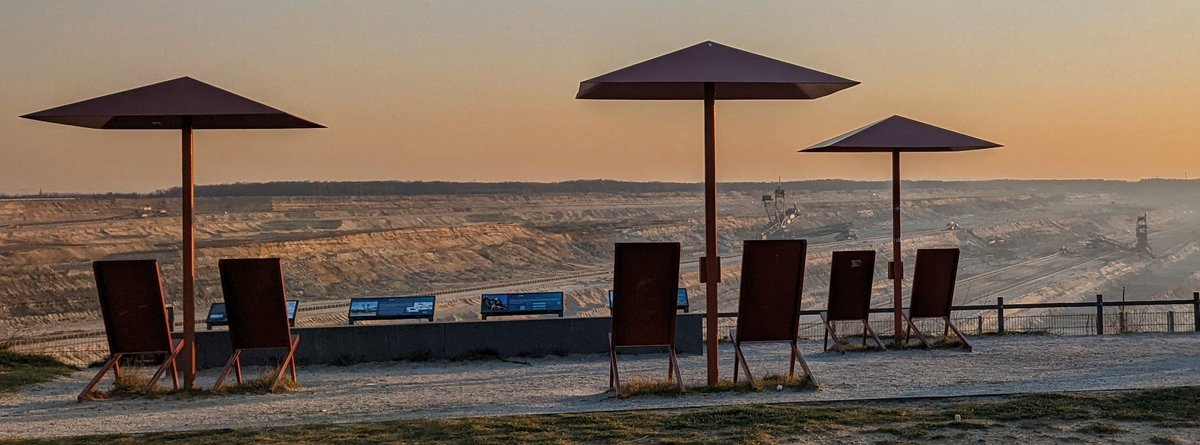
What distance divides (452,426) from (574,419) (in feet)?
3.19

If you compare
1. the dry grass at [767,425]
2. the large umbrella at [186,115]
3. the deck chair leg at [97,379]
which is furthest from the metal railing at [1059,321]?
the deck chair leg at [97,379]

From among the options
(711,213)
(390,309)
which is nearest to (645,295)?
(711,213)

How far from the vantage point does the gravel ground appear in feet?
35.7

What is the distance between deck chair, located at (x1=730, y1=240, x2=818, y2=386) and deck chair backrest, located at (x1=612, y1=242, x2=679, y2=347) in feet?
2.47

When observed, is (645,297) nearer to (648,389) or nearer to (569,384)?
(648,389)

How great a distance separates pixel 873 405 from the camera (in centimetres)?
1038

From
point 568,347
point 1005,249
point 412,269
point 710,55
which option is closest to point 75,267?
point 412,269

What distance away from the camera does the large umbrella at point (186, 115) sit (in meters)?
12.3

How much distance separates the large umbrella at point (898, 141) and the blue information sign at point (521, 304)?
4.38 meters

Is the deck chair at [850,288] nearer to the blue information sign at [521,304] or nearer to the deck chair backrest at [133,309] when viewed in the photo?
the blue information sign at [521,304]

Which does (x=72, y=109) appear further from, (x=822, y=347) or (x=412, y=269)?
(x=412, y=269)

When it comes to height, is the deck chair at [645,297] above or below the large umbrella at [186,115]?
below

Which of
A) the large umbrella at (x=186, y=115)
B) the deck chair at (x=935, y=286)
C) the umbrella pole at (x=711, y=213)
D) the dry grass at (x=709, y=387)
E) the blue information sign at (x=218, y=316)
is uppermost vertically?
the large umbrella at (x=186, y=115)

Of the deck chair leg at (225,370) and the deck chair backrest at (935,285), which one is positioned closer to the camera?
the deck chair leg at (225,370)
